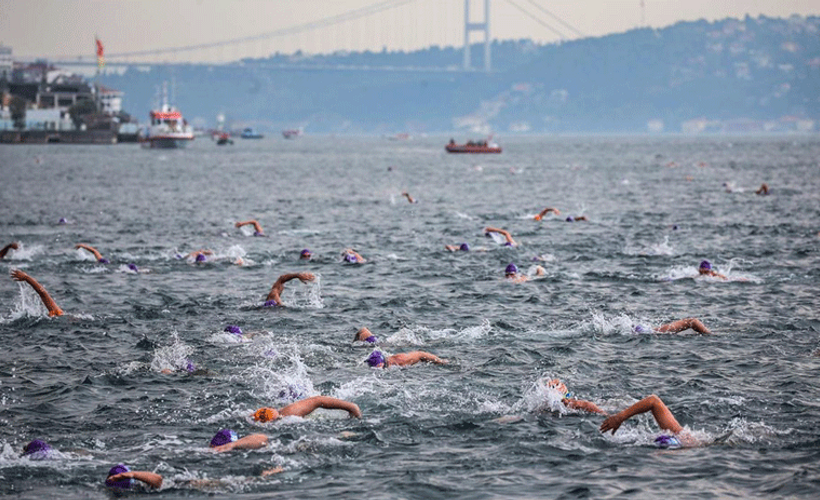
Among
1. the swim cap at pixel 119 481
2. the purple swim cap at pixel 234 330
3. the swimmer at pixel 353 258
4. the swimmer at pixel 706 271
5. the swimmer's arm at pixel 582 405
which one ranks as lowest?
the swim cap at pixel 119 481

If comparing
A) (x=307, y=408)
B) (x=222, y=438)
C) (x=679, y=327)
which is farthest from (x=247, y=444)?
(x=679, y=327)

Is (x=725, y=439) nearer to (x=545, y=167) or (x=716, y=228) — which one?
(x=716, y=228)

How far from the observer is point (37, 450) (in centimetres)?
1438

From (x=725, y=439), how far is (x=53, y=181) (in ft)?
247

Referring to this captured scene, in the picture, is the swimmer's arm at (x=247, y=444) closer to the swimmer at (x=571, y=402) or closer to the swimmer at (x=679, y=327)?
the swimmer at (x=571, y=402)

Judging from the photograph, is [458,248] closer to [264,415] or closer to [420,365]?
[420,365]

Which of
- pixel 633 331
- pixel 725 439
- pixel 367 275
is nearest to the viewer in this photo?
pixel 725 439

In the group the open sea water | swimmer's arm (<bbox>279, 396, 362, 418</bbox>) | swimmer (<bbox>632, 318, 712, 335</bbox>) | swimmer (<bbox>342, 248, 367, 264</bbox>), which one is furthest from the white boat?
swimmer's arm (<bbox>279, 396, 362, 418</bbox>)

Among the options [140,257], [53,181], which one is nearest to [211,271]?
[140,257]

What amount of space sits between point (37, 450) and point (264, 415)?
3154mm

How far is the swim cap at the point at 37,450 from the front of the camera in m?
14.3

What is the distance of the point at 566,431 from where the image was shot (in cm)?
1553

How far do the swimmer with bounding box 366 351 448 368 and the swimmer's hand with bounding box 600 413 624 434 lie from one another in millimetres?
4995

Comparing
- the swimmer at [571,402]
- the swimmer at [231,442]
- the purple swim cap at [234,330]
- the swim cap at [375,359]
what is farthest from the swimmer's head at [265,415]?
the purple swim cap at [234,330]
